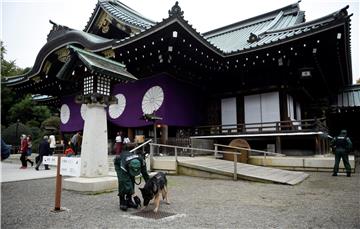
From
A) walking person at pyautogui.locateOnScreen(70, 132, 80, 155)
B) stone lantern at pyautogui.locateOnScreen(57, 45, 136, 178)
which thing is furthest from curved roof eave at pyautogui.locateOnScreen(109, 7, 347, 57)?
walking person at pyautogui.locateOnScreen(70, 132, 80, 155)

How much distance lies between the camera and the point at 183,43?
11602mm

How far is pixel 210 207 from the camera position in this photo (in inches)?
198

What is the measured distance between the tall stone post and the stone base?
0.21m

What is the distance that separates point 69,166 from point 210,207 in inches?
112

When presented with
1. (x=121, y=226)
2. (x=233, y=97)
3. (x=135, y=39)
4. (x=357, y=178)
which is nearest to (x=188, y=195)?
(x=121, y=226)

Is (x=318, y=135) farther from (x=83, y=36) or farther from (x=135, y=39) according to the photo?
(x=83, y=36)

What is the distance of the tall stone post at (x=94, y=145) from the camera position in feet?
21.8

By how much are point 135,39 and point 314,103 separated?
1507 cm

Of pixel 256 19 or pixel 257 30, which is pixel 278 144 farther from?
pixel 256 19

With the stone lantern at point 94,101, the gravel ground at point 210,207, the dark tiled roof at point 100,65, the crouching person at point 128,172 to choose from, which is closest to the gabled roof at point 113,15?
the dark tiled roof at point 100,65

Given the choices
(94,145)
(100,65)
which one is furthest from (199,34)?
(94,145)

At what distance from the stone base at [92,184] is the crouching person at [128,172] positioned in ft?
5.72

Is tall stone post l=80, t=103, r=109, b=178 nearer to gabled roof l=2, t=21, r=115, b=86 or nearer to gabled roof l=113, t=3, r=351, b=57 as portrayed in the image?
gabled roof l=113, t=3, r=351, b=57

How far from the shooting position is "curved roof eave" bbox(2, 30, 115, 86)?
40.8 feet
